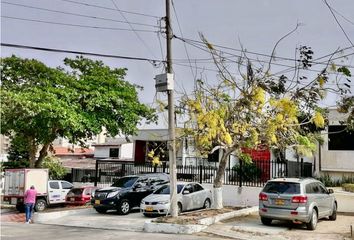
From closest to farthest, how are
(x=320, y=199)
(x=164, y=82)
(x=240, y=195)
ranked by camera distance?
(x=320, y=199)
(x=164, y=82)
(x=240, y=195)

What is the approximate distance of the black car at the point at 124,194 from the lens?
2134 centimetres

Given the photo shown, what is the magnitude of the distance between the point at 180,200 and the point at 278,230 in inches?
203

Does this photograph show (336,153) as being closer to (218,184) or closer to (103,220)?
(218,184)

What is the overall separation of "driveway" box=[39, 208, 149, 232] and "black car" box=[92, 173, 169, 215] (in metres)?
0.37

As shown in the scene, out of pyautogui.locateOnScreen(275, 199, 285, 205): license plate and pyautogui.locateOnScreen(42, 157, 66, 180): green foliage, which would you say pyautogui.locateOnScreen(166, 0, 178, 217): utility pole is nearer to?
pyautogui.locateOnScreen(275, 199, 285, 205): license plate

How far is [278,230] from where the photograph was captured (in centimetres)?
1609

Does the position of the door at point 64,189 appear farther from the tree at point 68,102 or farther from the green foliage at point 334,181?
the green foliage at point 334,181

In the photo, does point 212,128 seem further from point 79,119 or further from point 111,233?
point 79,119

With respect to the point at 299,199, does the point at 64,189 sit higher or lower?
lower

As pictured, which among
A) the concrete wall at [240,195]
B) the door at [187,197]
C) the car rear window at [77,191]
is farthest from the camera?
the car rear window at [77,191]

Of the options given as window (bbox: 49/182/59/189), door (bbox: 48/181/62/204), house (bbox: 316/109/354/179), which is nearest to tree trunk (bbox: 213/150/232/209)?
house (bbox: 316/109/354/179)

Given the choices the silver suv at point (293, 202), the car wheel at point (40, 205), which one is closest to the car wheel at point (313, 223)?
the silver suv at point (293, 202)

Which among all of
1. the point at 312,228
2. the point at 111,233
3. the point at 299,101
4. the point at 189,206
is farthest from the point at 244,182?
Result: the point at 111,233

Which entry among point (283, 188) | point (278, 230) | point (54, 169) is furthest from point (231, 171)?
point (54, 169)
